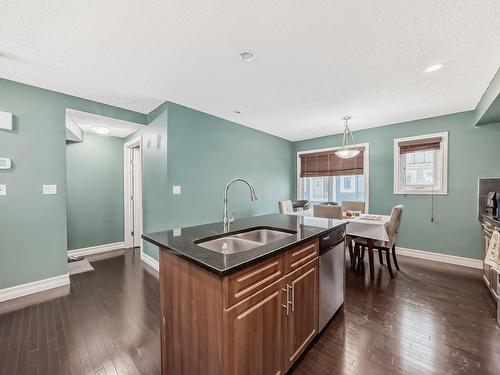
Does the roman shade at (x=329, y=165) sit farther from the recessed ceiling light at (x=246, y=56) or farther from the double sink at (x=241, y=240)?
the double sink at (x=241, y=240)

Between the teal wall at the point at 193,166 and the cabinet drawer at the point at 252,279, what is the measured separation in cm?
232

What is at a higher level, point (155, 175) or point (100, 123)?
point (100, 123)

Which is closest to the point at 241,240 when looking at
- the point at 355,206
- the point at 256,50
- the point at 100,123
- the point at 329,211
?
the point at 256,50

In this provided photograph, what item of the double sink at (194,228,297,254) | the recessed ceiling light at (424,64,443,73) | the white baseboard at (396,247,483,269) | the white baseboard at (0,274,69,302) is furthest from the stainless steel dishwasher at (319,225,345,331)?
the white baseboard at (0,274,69,302)

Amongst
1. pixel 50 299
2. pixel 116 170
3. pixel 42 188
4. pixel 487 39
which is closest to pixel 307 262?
A: pixel 487 39

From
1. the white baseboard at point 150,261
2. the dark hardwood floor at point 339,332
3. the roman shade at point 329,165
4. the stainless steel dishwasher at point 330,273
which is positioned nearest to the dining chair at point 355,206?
the roman shade at point 329,165

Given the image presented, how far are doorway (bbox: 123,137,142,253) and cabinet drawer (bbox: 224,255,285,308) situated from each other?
401 centimetres

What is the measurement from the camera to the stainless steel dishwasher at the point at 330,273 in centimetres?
178

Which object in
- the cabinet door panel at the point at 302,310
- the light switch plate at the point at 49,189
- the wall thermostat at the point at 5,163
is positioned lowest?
the cabinet door panel at the point at 302,310

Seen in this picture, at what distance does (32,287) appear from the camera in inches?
104

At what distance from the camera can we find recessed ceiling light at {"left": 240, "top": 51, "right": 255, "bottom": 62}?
6.71 feet

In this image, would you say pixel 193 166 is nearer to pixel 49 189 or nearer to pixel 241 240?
pixel 49 189

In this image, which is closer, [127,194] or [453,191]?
[453,191]

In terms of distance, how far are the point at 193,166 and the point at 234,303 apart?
276cm
